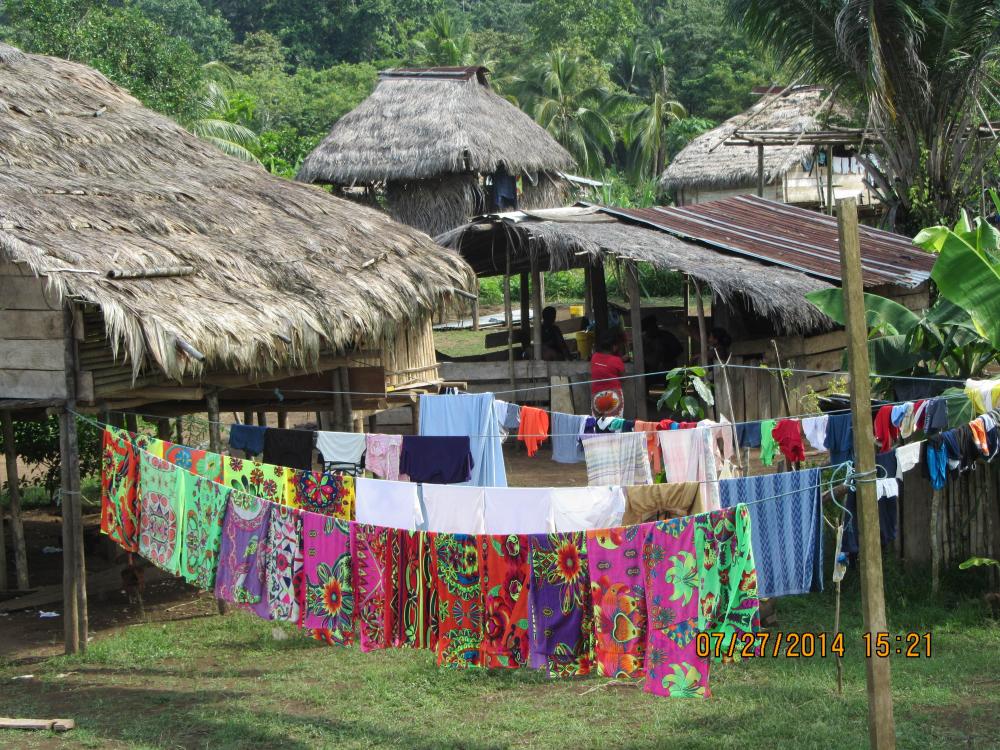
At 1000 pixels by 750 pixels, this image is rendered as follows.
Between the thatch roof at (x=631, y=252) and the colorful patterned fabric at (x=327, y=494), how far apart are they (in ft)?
18.5

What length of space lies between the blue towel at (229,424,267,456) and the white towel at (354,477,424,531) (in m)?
1.44

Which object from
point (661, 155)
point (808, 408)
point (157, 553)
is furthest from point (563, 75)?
point (157, 553)

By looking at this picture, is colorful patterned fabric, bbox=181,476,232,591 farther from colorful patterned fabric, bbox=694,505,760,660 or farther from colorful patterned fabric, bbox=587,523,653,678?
colorful patterned fabric, bbox=694,505,760,660

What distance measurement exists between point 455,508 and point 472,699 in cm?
129

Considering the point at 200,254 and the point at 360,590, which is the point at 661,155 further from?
the point at 360,590

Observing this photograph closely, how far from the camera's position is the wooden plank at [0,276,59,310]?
810 cm

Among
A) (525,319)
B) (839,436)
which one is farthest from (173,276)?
(525,319)

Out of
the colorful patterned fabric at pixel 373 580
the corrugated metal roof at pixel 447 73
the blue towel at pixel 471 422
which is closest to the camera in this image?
the colorful patterned fabric at pixel 373 580

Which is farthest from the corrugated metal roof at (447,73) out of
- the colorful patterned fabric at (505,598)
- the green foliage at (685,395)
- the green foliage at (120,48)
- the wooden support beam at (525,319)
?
the colorful patterned fabric at (505,598)

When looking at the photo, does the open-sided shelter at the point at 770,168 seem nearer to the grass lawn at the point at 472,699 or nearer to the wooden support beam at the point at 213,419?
the wooden support beam at the point at 213,419

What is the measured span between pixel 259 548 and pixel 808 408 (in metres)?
6.72

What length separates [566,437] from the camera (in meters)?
8.58

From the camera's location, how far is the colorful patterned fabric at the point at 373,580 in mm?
6359

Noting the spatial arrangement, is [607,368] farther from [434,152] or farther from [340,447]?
[434,152]
